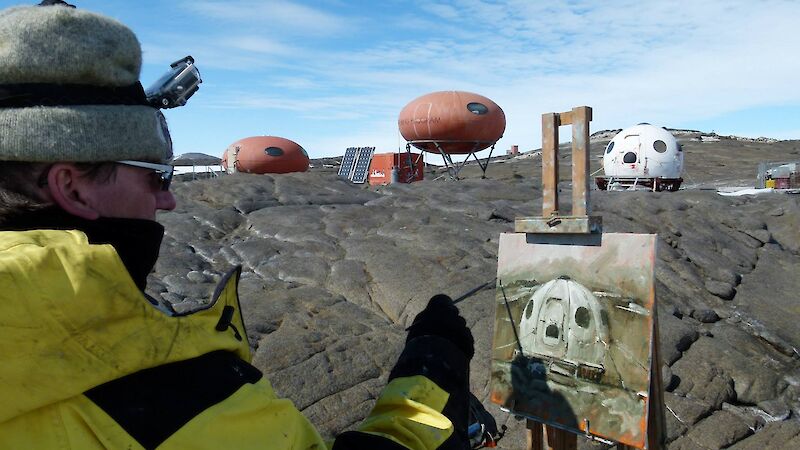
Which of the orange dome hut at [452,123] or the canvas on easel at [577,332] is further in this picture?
the orange dome hut at [452,123]

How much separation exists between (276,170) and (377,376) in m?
19.5

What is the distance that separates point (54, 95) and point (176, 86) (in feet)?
1.77

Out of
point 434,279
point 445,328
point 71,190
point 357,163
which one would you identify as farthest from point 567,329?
point 357,163

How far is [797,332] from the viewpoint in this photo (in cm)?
769

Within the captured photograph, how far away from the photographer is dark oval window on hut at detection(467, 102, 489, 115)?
18781mm

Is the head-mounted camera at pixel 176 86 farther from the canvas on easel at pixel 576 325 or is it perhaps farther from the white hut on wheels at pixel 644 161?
the white hut on wheels at pixel 644 161

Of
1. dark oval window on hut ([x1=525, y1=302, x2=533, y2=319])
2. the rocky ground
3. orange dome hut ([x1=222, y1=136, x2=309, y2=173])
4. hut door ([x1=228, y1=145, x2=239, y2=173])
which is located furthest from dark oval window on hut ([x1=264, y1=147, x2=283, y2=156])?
dark oval window on hut ([x1=525, y1=302, x2=533, y2=319])

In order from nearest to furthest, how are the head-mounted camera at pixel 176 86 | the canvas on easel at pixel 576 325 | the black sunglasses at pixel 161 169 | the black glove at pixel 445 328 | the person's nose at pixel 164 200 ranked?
the black sunglasses at pixel 161 169 → the person's nose at pixel 164 200 → the head-mounted camera at pixel 176 86 → the black glove at pixel 445 328 → the canvas on easel at pixel 576 325

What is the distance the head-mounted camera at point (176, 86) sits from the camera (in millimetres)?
1798

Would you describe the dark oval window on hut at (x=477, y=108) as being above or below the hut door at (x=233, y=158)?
above

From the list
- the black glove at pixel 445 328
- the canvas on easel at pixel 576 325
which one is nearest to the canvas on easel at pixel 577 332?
the canvas on easel at pixel 576 325

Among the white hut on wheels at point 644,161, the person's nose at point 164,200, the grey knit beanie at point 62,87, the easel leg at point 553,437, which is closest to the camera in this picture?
the grey knit beanie at point 62,87

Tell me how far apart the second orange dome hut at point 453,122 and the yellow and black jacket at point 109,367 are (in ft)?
58.4

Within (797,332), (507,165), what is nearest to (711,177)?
(507,165)
